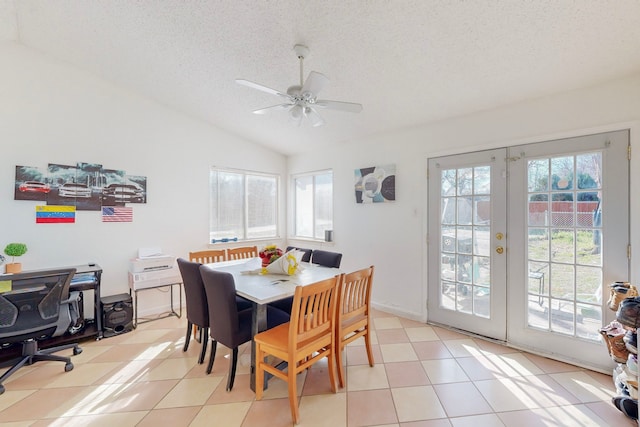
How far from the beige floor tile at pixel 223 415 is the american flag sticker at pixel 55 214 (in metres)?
2.64

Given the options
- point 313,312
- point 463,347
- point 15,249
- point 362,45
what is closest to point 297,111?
point 362,45

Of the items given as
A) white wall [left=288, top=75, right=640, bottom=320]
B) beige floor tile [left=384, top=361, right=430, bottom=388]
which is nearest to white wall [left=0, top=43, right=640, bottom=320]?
white wall [left=288, top=75, right=640, bottom=320]

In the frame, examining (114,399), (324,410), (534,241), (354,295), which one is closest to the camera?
(324,410)

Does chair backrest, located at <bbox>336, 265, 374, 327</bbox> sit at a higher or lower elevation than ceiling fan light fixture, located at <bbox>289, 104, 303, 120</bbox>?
lower

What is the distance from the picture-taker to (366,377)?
228cm

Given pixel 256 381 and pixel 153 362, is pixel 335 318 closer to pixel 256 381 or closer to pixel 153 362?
pixel 256 381

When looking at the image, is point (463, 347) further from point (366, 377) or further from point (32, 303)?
point (32, 303)

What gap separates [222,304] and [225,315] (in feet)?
0.29

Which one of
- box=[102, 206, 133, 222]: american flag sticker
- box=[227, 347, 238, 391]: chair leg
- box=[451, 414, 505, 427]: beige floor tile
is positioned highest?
box=[102, 206, 133, 222]: american flag sticker

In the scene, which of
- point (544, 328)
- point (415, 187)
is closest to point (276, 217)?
point (415, 187)

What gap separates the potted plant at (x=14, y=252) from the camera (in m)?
2.59

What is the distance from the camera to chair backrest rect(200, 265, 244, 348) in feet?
6.52

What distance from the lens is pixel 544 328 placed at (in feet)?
8.45

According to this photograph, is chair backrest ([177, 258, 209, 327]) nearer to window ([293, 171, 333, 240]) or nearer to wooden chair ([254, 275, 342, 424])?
wooden chair ([254, 275, 342, 424])
